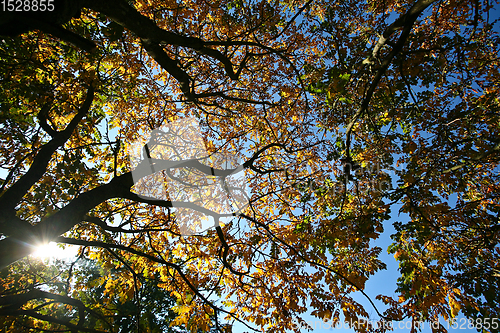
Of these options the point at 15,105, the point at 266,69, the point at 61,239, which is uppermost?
the point at 266,69

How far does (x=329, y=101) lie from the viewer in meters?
3.88

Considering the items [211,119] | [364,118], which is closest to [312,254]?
[364,118]

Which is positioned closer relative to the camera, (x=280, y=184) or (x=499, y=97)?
(x=499, y=97)

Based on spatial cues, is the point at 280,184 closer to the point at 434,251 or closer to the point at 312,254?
the point at 312,254

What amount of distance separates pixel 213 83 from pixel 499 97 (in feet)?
26.4

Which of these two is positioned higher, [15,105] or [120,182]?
[15,105]

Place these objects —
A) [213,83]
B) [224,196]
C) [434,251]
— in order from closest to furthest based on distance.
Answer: [434,251], [213,83], [224,196]

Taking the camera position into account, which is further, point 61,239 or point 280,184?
point 280,184

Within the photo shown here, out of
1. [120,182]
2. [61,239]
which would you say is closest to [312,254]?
[120,182]

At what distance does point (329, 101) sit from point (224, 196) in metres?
5.30

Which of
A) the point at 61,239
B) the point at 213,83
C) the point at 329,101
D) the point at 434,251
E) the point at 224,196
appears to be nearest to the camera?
the point at 61,239

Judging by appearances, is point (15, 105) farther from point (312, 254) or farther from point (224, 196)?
point (312, 254)

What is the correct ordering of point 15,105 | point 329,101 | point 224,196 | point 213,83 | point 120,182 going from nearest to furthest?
1. point 329,101
2. point 120,182
3. point 15,105
4. point 213,83
5. point 224,196

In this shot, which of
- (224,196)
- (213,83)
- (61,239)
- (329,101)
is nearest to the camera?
(61,239)
